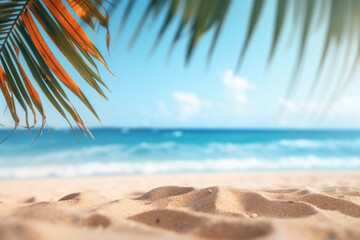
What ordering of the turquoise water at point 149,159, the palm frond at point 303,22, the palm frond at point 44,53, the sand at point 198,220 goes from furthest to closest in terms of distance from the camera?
the turquoise water at point 149,159 → the palm frond at point 44,53 → the sand at point 198,220 → the palm frond at point 303,22

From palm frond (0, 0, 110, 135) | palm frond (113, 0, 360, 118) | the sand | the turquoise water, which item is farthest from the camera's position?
the turquoise water

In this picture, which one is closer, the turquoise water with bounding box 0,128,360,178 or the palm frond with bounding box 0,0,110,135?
the palm frond with bounding box 0,0,110,135

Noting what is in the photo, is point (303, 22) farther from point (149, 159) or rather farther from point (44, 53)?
point (149, 159)

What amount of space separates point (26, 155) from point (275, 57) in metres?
11.1

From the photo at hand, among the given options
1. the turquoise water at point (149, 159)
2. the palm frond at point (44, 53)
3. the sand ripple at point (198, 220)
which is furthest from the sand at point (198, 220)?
the turquoise water at point (149, 159)

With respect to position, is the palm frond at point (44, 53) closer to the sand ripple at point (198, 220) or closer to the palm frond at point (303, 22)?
the sand ripple at point (198, 220)

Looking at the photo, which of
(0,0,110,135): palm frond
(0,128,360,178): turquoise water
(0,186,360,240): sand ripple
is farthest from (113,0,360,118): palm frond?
(0,128,360,178): turquoise water

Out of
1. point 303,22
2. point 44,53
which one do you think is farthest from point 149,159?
point 303,22

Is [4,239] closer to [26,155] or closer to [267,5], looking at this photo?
[267,5]

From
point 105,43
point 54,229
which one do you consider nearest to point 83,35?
point 105,43

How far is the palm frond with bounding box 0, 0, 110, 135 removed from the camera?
3.84ft

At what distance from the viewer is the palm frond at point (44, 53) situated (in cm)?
117

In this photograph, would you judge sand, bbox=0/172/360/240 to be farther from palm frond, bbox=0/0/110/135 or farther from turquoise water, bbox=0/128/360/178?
turquoise water, bbox=0/128/360/178

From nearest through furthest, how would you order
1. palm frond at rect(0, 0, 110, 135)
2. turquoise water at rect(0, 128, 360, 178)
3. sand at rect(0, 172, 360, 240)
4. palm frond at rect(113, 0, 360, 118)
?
palm frond at rect(113, 0, 360, 118) → sand at rect(0, 172, 360, 240) → palm frond at rect(0, 0, 110, 135) → turquoise water at rect(0, 128, 360, 178)
